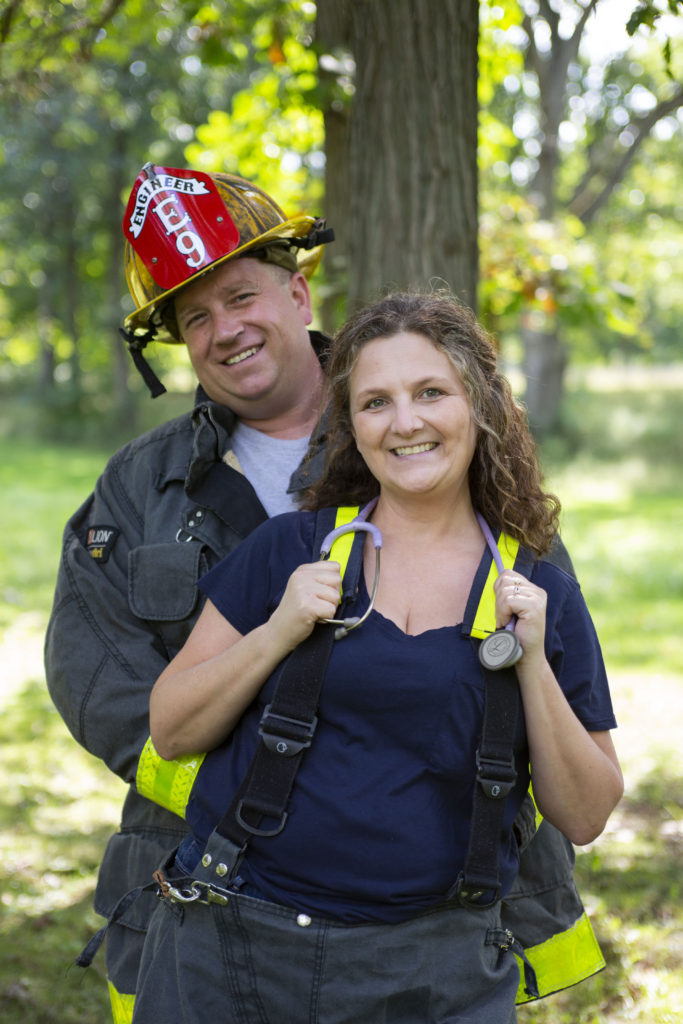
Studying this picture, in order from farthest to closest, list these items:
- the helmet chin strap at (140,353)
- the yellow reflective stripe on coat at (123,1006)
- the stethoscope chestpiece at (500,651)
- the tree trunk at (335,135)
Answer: the tree trunk at (335,135) → the helmet chin strap at (140,353) → the yellow reflective stripe on coat at (123,1006) → the stethoscope chestpiece at (500,651)

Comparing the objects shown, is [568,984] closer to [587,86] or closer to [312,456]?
[312,456]

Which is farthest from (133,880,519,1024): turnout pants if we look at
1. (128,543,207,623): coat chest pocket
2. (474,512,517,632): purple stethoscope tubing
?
(128,543,207,623): coat chest pocket

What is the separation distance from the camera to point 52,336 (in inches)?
1373

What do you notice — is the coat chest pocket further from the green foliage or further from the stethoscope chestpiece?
the green foliage

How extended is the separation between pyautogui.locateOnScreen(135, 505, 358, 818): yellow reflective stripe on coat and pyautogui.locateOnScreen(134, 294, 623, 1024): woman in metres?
0.08

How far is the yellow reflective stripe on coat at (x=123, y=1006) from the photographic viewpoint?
9.43 feet

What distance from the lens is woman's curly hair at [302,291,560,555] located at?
7.89 feet

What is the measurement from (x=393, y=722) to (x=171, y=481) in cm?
128

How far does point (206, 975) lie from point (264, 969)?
0.50 feet

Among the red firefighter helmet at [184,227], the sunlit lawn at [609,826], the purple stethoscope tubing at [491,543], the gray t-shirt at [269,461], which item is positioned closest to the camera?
the purple stethoscope tubing at [491,543]

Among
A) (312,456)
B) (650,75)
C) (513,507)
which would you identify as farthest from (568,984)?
(650,75)

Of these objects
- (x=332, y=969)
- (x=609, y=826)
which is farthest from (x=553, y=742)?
(x=609, y=826)

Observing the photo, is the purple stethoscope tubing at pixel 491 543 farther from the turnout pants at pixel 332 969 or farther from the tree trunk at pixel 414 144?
the tree trunk at pixel 414 144

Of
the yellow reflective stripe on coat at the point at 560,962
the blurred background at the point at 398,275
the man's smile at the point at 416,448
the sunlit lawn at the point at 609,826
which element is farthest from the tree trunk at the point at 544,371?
the man's smile at the point at 416,448
